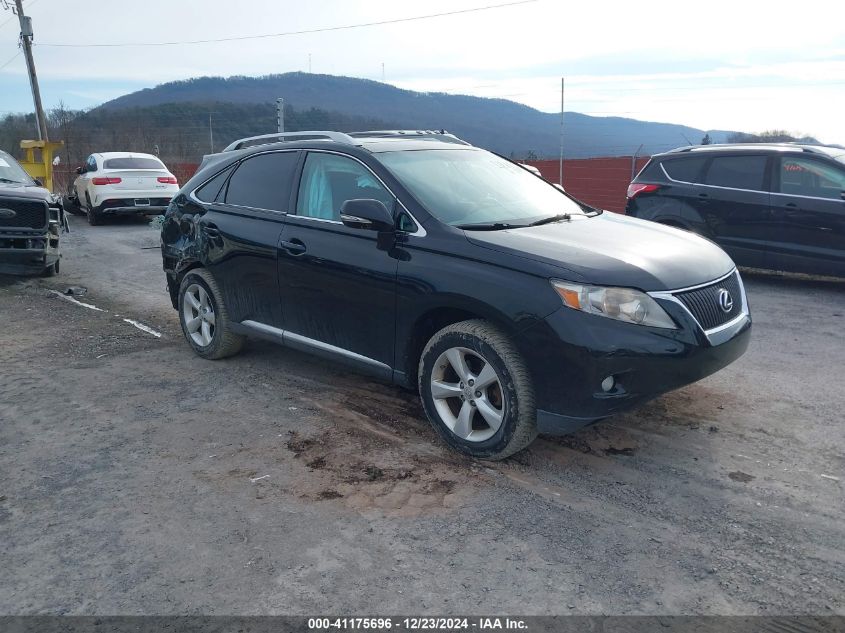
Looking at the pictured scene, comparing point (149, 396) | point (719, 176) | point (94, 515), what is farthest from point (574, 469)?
point (719, 176)

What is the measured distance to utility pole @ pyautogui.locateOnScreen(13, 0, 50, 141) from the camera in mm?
27359

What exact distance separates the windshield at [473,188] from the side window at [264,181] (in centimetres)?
88

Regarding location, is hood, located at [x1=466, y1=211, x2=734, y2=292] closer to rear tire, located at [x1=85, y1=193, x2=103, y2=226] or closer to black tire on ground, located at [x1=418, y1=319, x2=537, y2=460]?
black tire on ground, located at [x1=418, y1=319, x2=537, y2=460]

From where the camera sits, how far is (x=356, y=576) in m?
2.95

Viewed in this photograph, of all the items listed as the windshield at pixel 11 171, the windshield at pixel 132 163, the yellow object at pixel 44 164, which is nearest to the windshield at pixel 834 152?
the windshield at pixel 11 171

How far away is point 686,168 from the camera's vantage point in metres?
9.41

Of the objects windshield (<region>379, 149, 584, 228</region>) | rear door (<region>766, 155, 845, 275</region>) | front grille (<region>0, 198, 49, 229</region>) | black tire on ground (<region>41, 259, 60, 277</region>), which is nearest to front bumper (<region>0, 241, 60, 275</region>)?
front grille (<region>0, 198, 49, 229</region>)

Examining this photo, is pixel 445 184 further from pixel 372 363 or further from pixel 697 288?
pixel 697 288

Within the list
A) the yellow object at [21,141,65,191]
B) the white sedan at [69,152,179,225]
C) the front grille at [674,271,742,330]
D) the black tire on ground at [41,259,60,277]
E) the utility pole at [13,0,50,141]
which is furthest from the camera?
the utility pole at [13,0,50,141]

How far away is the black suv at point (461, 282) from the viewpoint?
363 centimetres

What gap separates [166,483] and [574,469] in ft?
7.24

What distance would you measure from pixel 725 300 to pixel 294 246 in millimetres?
2768

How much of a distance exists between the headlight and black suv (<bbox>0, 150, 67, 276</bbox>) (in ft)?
26.7

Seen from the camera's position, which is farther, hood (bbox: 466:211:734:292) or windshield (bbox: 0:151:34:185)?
windshield (bbox: 0:151:34:185)
